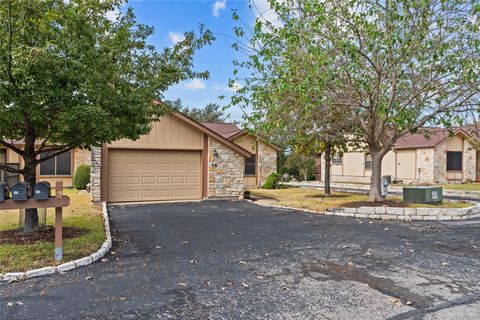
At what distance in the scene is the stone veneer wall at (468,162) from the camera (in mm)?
25703

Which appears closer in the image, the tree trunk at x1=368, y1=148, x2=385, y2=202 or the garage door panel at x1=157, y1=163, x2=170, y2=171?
the tree trunk at x1=368, y1=148, x2=385, y2=202

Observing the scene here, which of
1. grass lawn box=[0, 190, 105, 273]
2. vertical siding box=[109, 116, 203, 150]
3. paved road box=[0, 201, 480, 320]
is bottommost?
paved road box=[0, 201, 480, 320]

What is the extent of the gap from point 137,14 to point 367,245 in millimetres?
7391

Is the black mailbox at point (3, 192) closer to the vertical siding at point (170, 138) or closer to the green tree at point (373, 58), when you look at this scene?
the green tree at point (373, 58)

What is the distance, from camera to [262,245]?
728cm

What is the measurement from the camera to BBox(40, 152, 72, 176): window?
19.2m

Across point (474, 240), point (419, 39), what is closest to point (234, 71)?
point (419, 39)

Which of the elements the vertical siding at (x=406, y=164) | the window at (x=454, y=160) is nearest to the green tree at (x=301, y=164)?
the vertical siding at (x=406, y=164)

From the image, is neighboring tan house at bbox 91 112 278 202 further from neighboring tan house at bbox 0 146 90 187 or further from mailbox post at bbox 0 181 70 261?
mailbox post at bbox 0 181 70 261

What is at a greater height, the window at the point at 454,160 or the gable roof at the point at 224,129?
the gable roof at the point at 224,129

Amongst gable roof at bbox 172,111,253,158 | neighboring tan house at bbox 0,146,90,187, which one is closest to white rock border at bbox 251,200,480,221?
gable roof at bbox 172,111,253,158

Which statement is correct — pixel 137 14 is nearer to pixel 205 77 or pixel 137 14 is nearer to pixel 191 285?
pixel 205 77

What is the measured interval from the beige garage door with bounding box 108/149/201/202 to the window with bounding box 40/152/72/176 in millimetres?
6895

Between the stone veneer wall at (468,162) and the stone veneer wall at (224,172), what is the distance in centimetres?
1850
